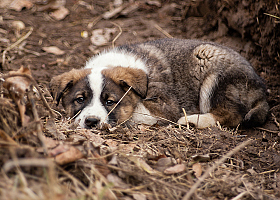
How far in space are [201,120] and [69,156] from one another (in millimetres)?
2551

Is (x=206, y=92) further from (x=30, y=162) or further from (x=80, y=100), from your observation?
(x=30, y=162)

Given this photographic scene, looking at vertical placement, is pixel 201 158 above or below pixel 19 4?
below

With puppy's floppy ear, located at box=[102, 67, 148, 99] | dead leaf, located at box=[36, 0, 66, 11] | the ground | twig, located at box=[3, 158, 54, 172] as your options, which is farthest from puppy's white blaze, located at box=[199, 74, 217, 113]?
dead leaf, located at box=[36, 0, 66, 11]

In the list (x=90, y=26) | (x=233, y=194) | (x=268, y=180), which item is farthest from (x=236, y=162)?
(x=90, y=26)

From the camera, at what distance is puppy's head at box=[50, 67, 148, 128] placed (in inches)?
141

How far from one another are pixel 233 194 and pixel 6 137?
1.67 meters

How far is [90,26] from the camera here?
259 inches

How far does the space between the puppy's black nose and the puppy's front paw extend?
1.22 m

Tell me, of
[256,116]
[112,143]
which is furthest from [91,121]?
[256,116]

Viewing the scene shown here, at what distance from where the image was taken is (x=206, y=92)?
4.41 metres

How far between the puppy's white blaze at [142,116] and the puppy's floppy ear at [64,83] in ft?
2.73

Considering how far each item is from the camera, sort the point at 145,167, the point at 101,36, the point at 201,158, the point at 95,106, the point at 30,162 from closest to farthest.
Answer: the point at 30,162, the point at 145,167, the point at 201,158, the point at 95,106, the point at 101,36

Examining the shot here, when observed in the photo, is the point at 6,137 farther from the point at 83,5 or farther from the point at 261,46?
the point at 83,5

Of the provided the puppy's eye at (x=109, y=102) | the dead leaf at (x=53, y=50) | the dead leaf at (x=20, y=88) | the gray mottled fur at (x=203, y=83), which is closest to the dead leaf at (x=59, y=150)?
the dead leaf at (x=20, y=88)
